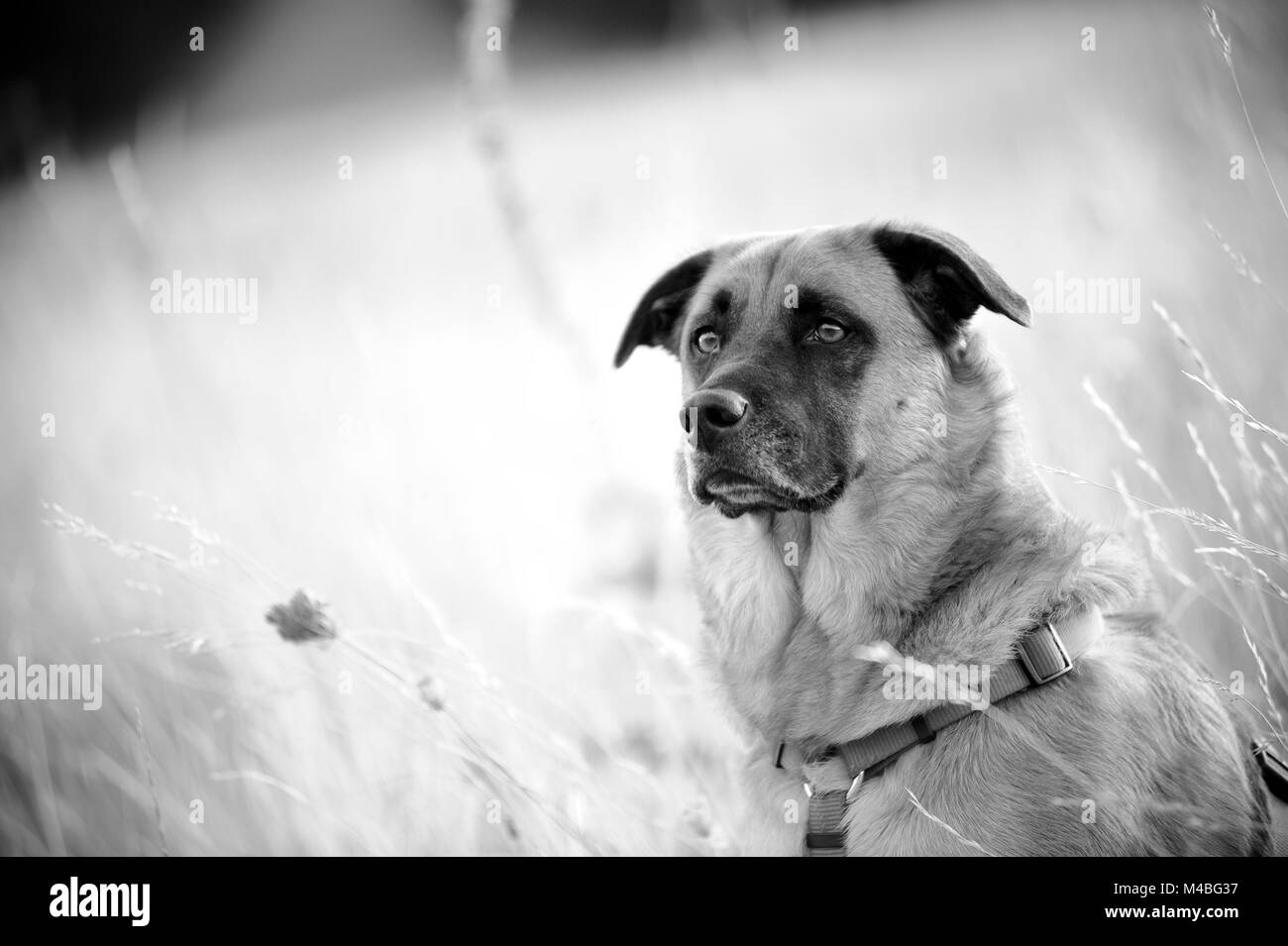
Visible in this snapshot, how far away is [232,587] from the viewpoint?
119 inches

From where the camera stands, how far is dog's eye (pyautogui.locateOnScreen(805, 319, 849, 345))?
91.0 inches

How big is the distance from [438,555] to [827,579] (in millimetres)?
2241

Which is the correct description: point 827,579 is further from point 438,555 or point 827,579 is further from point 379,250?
point 379,250

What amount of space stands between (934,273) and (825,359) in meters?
0.37

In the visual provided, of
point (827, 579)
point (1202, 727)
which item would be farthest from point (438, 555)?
point (1202, 727)

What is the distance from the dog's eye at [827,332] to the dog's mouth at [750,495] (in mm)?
380

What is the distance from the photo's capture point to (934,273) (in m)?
2.31

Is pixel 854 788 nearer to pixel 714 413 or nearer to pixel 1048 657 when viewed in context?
pixel 1048 657
